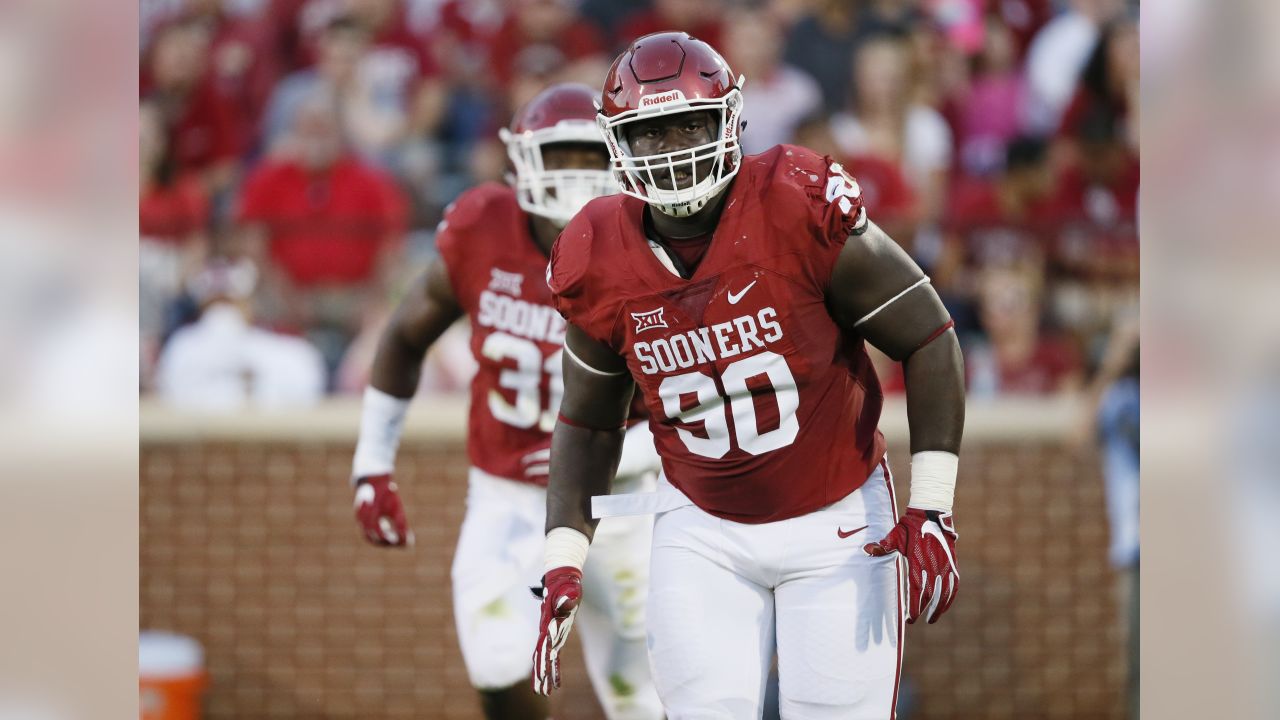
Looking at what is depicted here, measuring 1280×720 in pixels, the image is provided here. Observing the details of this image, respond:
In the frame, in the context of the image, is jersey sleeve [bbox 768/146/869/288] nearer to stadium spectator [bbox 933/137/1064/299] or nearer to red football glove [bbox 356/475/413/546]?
red football glove [bbox 356/475/413/546]

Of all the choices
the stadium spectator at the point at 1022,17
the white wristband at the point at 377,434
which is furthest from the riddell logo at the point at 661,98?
the stadium spectator at the point at 1022,17

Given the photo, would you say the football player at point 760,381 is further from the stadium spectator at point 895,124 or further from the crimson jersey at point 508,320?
the stadium spectator at point 895,124

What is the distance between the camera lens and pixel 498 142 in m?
7.29

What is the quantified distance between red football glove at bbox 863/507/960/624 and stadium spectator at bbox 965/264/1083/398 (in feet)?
11.8

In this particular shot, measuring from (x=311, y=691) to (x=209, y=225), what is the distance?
2.10 metres

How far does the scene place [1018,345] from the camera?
629 cm

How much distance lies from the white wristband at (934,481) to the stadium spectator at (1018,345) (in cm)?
355

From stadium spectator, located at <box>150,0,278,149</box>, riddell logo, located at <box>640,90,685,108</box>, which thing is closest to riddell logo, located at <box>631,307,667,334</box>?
riddell logo, located at <box>640,90,685,108</box>

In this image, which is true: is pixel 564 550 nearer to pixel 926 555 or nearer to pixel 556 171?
pixel 926 555

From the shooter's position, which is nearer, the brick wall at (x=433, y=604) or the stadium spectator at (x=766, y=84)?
the brick wall at (x=433, y=604)

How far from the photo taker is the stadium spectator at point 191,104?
7.34 metres

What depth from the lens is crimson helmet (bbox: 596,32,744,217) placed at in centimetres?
274

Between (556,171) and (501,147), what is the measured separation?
3448 millimetres
